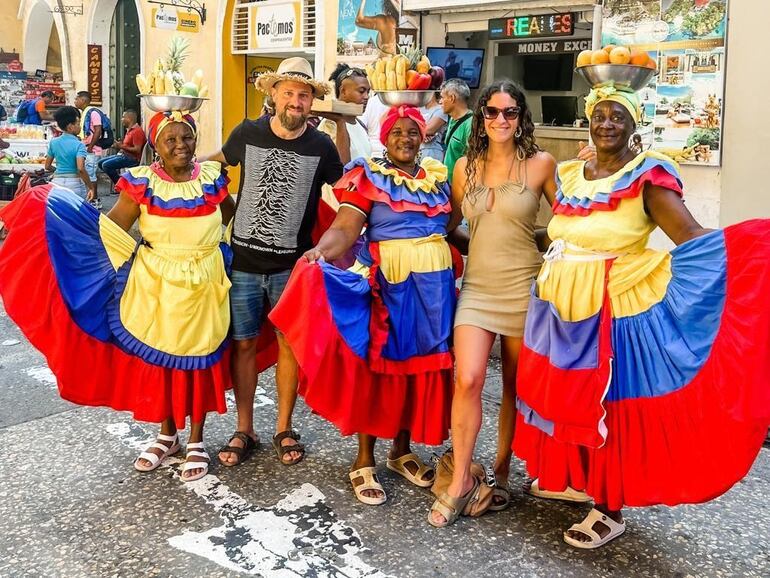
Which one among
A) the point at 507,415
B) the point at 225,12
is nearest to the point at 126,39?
the point at 225,12

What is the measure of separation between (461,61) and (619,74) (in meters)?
7.34

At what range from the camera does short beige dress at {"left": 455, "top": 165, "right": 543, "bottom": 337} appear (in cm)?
362

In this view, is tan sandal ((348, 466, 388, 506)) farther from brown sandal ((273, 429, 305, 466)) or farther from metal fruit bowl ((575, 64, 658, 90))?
metal fruit bowl ((575, 64, 658, 90))

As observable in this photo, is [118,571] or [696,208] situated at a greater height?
[696,208]

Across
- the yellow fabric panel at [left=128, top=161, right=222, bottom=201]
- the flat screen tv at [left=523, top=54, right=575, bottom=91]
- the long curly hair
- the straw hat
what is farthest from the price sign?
the yellow fabric panel at [left=128, top=161, right=222, bottom=201]

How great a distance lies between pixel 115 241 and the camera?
13.1ft

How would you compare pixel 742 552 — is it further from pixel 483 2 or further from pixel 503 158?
pixel 483 2

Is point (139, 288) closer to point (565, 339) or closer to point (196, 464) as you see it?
point (196, 464)

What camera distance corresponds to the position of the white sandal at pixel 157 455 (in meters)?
4.19

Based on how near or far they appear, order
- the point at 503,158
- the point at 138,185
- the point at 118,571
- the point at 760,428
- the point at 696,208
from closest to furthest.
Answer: the point at 760,428 < the point at 118,571 < the point at 503,158 < the point at 138,185 < the point at 696,208

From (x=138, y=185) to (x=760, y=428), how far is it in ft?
9.60

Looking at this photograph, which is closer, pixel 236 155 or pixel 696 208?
pixel 236 155

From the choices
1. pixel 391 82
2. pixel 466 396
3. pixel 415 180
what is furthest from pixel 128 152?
pixel 466 396

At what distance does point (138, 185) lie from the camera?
157 inches
